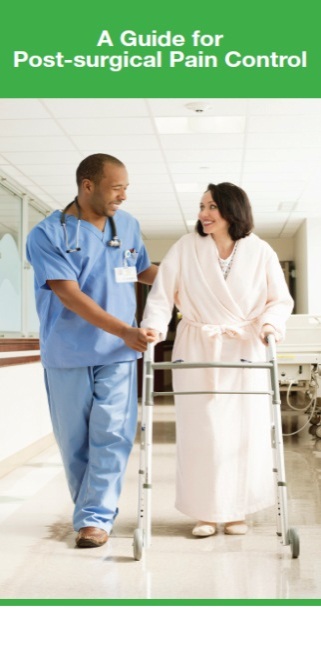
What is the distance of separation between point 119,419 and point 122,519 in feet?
2.12

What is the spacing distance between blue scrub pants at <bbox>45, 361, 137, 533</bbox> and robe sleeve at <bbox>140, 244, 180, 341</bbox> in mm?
294

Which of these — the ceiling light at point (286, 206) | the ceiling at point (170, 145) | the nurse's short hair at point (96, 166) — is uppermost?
the ceiling at point (170, 145)

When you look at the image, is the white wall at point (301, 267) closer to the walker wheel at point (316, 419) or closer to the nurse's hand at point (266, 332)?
the walker wheel at point (316, 419)

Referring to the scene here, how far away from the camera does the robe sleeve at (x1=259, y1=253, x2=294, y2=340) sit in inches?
136

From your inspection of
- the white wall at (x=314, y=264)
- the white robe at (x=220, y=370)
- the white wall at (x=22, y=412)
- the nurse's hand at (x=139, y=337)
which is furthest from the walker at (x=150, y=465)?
the white wall at (x=314, y=264)

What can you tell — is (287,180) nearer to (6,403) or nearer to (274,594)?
(6,403)

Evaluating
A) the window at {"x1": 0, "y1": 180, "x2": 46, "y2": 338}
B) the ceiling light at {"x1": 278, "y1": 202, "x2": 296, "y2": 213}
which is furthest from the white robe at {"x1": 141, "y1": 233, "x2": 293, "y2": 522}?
the ceiling light at {"x1": 278, "y1": 202, "x2": 296, "y2": 213}

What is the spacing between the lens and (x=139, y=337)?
3371 mm

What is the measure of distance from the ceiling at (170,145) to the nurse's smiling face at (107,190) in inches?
98.6

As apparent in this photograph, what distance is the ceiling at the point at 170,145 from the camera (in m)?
6.20

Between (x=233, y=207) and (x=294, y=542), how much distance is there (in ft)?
4.33

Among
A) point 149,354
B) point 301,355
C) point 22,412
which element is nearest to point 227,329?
point 149,354

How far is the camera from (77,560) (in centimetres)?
321
